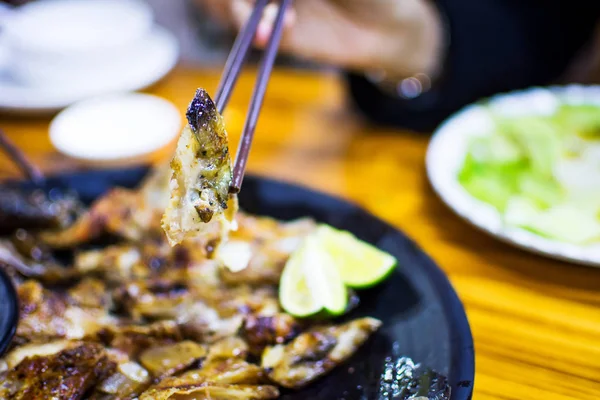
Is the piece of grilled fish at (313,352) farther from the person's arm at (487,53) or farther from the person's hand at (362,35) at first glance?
the person's hand at (362,35)

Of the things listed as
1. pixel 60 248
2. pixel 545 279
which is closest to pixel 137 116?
pixel 60 248

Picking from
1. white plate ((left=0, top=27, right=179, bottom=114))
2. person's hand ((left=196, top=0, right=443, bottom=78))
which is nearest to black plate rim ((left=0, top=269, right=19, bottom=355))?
white plate ((left=0, top=27, right=179, bottom=114))

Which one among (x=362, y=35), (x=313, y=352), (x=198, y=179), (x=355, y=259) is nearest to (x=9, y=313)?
(x=198, y=179)

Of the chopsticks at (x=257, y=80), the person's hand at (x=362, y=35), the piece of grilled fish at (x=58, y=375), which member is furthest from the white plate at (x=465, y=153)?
the piece of grilled fish at (x=58, y=375)

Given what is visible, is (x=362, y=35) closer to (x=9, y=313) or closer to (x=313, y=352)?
(x=313, y=352)

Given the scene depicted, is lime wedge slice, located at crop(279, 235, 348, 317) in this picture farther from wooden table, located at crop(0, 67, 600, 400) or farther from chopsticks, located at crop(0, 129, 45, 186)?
chopsticks, located at crop(0, 129, 45, 186)

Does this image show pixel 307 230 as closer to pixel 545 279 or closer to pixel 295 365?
pixel 295 365
